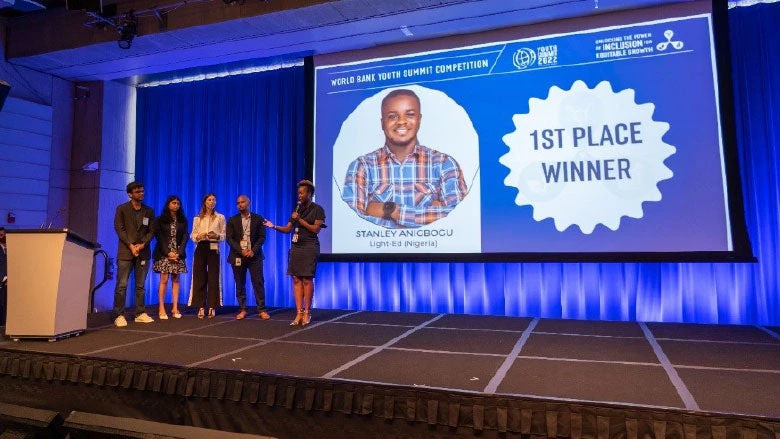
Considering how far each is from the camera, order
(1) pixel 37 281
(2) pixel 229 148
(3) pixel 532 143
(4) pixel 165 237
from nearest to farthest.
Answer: (1) pixel 37 281
(4) pixel 165 237
(3) pixel 532 143
(2) pixel 229 148

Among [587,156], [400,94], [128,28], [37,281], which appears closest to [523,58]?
[587,156]

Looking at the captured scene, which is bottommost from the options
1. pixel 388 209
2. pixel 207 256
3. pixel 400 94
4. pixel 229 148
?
pixel 207 256

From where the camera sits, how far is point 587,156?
464 centimetres

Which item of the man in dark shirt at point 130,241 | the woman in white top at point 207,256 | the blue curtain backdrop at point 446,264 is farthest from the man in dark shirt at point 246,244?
the blue curtain backdrop at point 446,264

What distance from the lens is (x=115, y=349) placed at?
3207 millimetres

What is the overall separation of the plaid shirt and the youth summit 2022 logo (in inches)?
25.5

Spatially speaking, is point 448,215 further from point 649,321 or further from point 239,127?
point 239,127

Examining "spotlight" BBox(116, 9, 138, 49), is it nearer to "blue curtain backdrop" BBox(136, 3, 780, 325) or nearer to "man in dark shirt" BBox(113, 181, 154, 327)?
"blue curtain backdrop" BBox(136, 3, 780, 325)

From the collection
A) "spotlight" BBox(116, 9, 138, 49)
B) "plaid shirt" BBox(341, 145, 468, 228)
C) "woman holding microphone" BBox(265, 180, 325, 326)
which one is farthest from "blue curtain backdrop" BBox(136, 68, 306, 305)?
"woman holding microphone" BBox(265, 180, 325, 326)

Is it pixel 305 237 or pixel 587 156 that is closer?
pixel 305 237

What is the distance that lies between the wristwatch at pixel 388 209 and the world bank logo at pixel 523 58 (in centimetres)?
199

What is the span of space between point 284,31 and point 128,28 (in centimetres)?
175

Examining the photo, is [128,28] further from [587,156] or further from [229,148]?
[587,156]

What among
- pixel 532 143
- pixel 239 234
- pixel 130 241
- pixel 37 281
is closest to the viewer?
pixel 37 281
